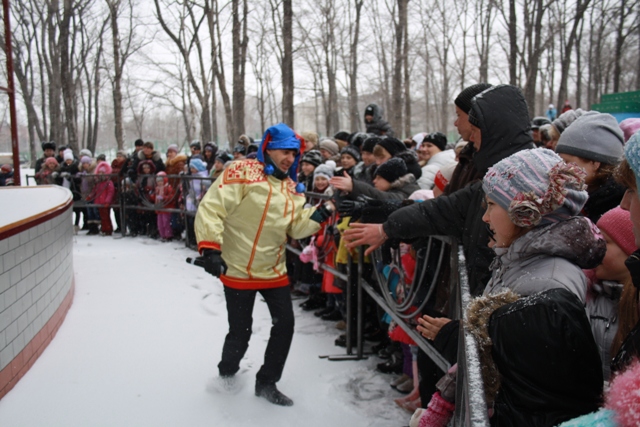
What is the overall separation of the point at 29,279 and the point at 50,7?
64.4 ft

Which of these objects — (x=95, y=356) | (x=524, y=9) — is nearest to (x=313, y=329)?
(x=95, y=356)

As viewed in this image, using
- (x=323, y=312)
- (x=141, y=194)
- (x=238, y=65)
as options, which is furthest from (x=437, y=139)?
(x=238, y=65)

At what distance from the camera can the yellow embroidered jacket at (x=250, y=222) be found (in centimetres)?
368

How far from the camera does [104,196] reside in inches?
451

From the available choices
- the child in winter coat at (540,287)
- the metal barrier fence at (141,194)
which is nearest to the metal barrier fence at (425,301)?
the child in winter coat at (540,287)

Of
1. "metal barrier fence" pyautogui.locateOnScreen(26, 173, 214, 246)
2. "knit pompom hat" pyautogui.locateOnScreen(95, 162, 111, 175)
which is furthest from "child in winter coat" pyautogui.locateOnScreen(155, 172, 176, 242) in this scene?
"knit pompom hat" pyautogui.locateOnScreen(95, 162, 111, 175)

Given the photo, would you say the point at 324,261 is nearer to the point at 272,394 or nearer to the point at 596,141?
the point at 272,394

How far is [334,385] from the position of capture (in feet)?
13.0

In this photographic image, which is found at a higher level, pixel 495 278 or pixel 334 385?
pixel 495 278

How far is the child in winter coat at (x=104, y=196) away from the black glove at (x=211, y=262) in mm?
8860

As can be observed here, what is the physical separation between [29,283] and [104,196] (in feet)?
26.0

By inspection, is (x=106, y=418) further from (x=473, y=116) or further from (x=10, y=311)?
(x=473, y=116)

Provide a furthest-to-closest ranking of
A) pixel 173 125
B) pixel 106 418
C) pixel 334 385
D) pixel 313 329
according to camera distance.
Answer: pixel 173 125 < pixel 313 329 < pixel 334 385 < pixel 106 418

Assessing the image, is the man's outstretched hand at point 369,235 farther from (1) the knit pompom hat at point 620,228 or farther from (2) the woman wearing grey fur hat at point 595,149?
(1) the knit pompom hat at point 620,228
